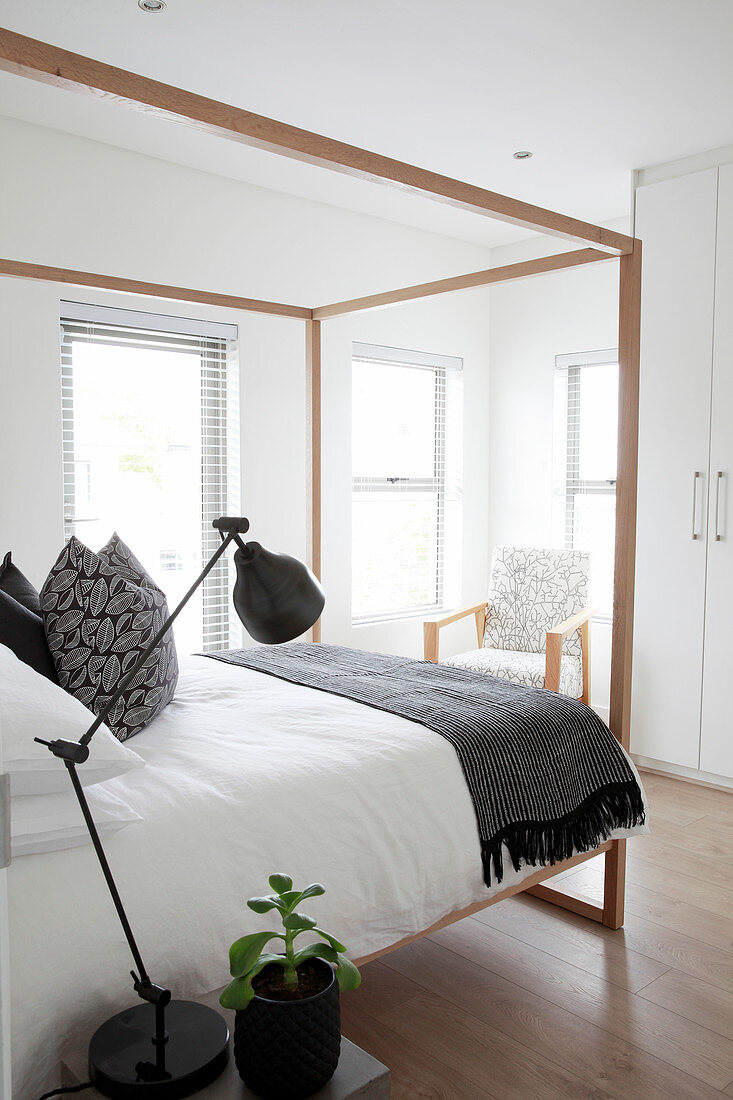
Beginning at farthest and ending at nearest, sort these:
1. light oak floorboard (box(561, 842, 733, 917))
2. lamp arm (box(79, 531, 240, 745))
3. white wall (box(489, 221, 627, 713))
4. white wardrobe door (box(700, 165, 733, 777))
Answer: white wall (box(489, 221, 627, 713)), white wardrobe door (box(700, 165, 733, 777)), light oak floorboard (box(561, 842, 733, 917)), lamp arm (box(79, 531, 240, 745))

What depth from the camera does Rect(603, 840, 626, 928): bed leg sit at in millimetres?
2457

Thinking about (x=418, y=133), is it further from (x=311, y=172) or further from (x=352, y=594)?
(x=352, y=594)

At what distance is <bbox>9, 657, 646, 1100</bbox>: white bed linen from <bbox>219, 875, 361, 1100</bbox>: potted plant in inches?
8.0

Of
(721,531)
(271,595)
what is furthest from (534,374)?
(271,595)

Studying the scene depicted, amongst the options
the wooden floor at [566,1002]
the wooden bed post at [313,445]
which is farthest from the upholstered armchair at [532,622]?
the wooden floor at [566,1002]

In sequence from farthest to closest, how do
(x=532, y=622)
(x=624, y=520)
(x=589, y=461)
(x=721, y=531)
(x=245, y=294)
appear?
1. (x=589, y=461)
2. (x=532, y=622)
3. (x=245, y=294)
4. (x=721, y=531)
5. (x=624, y=520)

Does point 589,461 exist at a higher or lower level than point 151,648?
higher

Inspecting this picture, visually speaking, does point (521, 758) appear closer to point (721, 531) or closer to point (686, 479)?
point (721, 531)

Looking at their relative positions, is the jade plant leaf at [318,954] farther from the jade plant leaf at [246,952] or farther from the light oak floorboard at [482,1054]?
the light oak floorboard at [482,1054]

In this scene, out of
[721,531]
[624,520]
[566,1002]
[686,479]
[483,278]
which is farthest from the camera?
[686,479]

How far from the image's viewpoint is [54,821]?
1.40 meters

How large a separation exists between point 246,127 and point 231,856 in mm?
1352

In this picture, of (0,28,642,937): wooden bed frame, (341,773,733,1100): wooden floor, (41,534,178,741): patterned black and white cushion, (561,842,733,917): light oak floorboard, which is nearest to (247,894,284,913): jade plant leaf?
(0,28,642,937): wooden bed frame

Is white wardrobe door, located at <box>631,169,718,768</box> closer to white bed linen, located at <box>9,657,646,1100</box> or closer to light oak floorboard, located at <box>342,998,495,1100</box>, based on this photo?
white bed linen, located at <box>9,657,646,1100</box>
